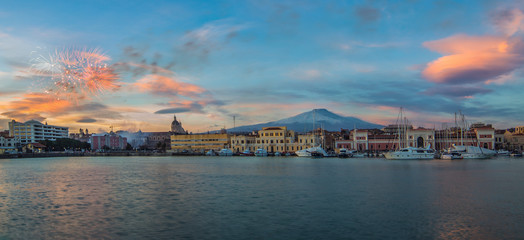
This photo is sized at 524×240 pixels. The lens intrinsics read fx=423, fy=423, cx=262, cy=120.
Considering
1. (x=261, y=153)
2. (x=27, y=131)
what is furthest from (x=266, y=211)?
(x=27, y=131)

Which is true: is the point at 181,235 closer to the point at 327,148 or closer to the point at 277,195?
the point at 277,195

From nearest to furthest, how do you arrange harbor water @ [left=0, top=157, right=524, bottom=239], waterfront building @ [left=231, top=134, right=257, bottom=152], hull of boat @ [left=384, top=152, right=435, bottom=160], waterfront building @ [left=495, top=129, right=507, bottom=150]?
harbor water @ [left=0, top=157, right=524, bottom=239]
hull of boat @ [left=384, top=152, right=435, bottom=160]
waterfront building @ [left=495, top=129, right=507, bottom=150]
waterfront building @ [left=231, top=134, right=257, bottom=152]

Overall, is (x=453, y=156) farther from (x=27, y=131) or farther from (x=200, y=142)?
(x=27, y=131)

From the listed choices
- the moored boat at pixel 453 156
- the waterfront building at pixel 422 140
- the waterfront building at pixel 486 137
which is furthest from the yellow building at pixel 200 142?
the waterfront building at pixel 486 137

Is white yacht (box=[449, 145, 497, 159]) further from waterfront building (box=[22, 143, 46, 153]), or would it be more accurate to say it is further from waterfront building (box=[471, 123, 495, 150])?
waterfront building (box=[22, 143, 46, 153])

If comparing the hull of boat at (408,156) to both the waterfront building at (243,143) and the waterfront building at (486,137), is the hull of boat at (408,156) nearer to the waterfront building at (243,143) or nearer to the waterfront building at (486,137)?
the waterfront building at (486,137)

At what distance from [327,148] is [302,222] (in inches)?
4310

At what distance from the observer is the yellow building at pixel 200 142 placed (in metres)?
134

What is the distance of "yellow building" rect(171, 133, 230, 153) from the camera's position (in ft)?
439

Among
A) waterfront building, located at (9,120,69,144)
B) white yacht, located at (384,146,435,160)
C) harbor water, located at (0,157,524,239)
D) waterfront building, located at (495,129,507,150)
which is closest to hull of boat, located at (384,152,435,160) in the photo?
white yacht, located at (384,146,435,160)

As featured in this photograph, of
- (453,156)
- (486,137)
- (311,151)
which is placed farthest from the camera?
(486,137)

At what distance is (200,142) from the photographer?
137125 millimetres

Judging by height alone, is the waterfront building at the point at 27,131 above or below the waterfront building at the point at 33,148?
above

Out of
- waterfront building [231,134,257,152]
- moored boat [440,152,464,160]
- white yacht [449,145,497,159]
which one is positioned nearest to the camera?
moored boat [440,152,464,160]
